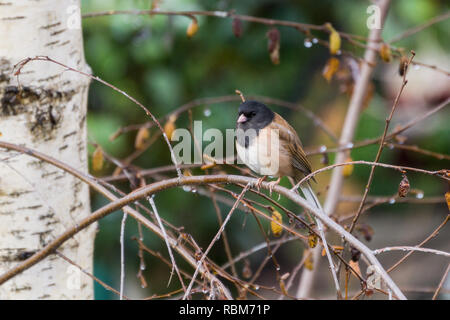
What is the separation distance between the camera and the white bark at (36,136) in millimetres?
1403

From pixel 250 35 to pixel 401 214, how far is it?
2163mm

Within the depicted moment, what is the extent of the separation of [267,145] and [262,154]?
0.16 feet

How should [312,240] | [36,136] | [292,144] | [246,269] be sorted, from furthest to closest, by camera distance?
[292,144], [246,269], [36,136], [312,240]

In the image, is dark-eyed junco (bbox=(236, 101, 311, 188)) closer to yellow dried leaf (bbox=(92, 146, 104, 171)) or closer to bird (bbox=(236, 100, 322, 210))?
bird (bbox=(236, 100, 322, 210))

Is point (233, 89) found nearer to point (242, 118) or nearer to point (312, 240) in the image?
point (242, 118)

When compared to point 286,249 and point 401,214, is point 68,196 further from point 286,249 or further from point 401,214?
point 401,214

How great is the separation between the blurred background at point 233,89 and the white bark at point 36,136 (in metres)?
1.07

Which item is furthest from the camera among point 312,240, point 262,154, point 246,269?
point 262,154

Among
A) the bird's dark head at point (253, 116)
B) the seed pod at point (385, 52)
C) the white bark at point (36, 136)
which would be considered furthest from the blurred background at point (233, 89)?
the white bark at point (36, 136)

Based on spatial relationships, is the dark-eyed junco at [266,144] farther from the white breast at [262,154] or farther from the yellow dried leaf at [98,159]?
the yellow dried leaf at [98,159]

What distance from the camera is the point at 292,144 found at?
195 centimetres

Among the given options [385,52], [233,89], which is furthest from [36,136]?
[233,89]

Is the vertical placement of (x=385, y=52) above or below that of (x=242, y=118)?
above

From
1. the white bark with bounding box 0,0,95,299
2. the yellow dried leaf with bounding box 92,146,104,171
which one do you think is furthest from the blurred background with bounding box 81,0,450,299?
the white bark with bounding box 0,0,95,299
